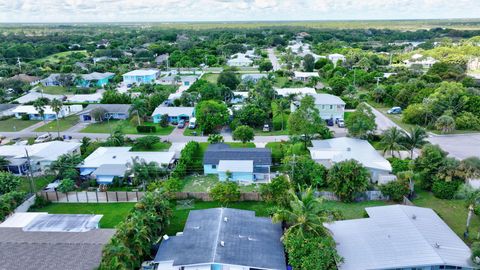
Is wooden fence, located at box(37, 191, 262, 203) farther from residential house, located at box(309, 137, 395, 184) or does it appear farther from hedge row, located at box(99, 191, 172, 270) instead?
residential house, located at box(309, 137, 395, 184)

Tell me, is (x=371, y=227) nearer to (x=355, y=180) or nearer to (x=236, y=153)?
(x=355, y=180)

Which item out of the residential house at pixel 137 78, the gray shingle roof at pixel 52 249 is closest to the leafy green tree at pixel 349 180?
the gray shingle roof at pixel 52 249

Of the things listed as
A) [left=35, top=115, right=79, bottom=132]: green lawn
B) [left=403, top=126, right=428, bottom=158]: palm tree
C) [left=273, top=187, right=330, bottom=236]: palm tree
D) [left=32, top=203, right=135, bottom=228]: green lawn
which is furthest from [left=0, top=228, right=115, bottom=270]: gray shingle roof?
[left=35, top=115, right=79, bottom=132]: green lawn

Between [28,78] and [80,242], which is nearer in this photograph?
[80,242]

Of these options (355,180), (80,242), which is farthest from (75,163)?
(355,180)

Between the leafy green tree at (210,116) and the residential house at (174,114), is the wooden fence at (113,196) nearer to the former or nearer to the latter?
the leafy green tree at (210,116)
